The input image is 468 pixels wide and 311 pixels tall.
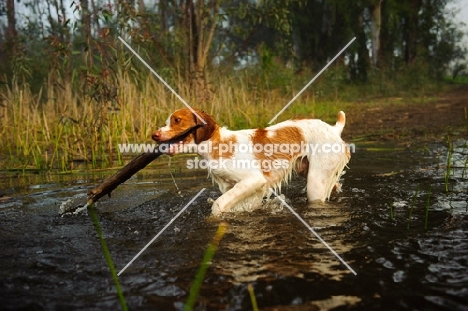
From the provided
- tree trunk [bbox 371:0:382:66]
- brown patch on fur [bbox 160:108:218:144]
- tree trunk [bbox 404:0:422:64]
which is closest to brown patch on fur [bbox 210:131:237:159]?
brown patch on fur [bbox 160:108:218:144]

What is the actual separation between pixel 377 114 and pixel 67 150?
387 inches

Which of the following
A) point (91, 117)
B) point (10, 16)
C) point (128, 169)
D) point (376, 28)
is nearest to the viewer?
point (128, 169)

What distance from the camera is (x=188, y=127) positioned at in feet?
14.4

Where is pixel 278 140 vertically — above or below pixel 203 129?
below

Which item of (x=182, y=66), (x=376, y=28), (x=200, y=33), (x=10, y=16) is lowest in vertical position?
(x=182, y=66)

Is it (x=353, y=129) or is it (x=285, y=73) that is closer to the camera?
(x=353, y=129)

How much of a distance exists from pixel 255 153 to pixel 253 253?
1676 mm

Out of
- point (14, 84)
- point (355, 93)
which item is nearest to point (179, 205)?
point (14, 84)

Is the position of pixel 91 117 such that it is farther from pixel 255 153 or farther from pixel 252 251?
pixel 252 251

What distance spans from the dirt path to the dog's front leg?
17.8 ft

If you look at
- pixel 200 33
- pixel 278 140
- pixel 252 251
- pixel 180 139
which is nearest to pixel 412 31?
pixel 200 33

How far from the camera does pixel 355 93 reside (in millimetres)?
22125

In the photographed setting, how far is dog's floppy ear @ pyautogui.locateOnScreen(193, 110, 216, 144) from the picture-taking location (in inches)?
172

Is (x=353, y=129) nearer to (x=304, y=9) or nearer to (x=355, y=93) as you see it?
(x=355, y=93)
